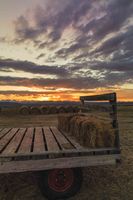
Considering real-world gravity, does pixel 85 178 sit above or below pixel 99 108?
below

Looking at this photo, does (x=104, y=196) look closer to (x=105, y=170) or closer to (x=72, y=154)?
(x=72, y=154)

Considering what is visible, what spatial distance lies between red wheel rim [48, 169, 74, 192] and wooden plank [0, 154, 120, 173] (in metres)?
0.35

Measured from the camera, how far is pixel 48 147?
204 inches

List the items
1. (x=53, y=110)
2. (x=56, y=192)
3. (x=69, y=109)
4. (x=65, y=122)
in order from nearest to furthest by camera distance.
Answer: (x=56, y=192) → (x=65, y=122) → (x=53, y=110) → (x=69, y=109)

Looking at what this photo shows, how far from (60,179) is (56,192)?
0.88 feet

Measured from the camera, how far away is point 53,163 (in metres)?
4.70

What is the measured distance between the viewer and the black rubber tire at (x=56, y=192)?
495cm

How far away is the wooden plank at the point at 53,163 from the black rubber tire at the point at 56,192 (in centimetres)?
34

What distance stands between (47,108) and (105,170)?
83.3 feet

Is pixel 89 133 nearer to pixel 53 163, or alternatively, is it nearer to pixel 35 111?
pixel 53 163

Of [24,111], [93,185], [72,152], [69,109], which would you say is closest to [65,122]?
[93,185]

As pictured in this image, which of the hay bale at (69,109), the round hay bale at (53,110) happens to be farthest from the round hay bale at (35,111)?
the hay bale at (69,109)

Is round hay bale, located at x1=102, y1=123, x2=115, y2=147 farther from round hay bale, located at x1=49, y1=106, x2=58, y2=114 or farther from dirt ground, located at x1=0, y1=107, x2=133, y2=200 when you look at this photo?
round hay bale, located at x1=49, y1=106, x2=58, y2=114

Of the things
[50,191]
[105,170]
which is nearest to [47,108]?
[105,170]
